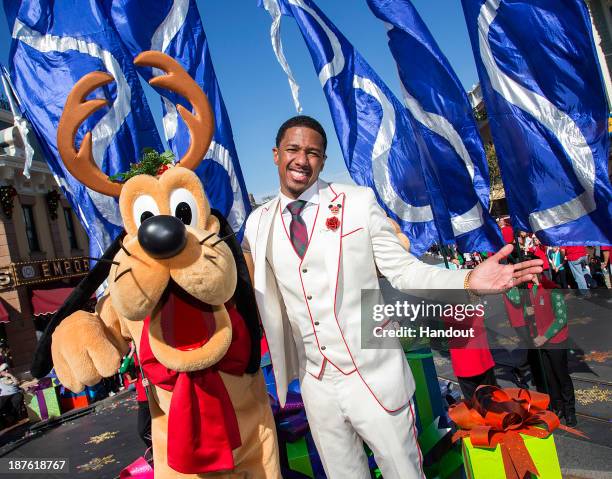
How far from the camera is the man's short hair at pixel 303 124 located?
226cm

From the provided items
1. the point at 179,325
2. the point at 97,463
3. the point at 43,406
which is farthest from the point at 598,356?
the point at 43,406

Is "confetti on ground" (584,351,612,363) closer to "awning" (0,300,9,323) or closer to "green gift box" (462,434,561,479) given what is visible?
"green gift box" (462,434,561,479)

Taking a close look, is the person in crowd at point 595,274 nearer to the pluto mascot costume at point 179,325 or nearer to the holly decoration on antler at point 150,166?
the pluto mascot costume at point 179,325

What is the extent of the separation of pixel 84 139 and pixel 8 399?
786 centimetres

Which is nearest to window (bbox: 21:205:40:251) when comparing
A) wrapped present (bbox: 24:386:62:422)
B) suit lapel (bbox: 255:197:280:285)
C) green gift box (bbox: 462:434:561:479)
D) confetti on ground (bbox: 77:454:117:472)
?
wrapped present (bbox: 24:386:62:422)

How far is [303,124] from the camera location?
2.26 m

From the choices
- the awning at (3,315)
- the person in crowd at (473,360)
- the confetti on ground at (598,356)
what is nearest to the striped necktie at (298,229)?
the person in crowd at (473,360)

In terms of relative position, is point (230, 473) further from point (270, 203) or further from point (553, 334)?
point (553, 334)

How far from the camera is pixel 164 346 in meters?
2.00

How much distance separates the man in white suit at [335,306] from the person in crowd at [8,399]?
315 inches

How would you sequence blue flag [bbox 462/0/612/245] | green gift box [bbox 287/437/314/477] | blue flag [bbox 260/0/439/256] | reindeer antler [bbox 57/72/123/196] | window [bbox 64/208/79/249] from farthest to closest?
window [bbox 64/208/79/249], blue flag [bbox 260/0/439/256], blue flag [bbox 462/0/612/245], green gift box [bbox 287/437/314/477], reindeer antler [bbox 57/72/123/196]

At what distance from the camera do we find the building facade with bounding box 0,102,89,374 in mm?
13195

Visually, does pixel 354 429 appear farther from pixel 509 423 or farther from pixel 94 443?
pixel 94 443

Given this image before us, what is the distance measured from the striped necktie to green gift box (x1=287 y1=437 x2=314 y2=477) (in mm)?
1262
